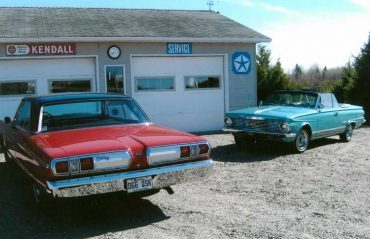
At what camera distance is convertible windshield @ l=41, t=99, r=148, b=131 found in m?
5.63

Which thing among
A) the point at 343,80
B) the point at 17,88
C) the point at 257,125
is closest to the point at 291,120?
the point at 257,125

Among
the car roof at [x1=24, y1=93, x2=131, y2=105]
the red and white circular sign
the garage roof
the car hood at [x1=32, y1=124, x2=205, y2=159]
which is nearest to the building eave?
the garage roof

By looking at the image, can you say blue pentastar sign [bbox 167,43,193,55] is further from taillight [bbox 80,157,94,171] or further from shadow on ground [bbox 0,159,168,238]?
taillight [bbox 80,157,94,171]

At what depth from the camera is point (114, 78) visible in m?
12.8

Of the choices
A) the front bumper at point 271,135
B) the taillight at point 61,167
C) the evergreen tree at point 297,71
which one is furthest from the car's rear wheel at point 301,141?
the evergreen tree at point 297,71

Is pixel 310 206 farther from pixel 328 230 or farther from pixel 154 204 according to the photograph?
pixel 154 204

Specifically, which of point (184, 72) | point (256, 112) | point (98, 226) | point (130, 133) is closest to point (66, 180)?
point (98, 226)

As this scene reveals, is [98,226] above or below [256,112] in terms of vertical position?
below

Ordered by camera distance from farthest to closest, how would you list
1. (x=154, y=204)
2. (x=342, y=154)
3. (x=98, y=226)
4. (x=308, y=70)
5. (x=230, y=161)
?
(x=308, y=70)
(x=342, y=154)
(x=230, y=161)
(x=154, y=204)
(x=98, y=226)

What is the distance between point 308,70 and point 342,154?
177 ft

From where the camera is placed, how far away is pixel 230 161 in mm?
8672

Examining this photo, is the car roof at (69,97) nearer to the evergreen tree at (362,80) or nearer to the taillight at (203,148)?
the taillight at (203,148)

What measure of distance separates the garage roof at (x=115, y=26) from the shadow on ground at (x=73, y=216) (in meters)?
6.98

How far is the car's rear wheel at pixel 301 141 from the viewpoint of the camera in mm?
9385
